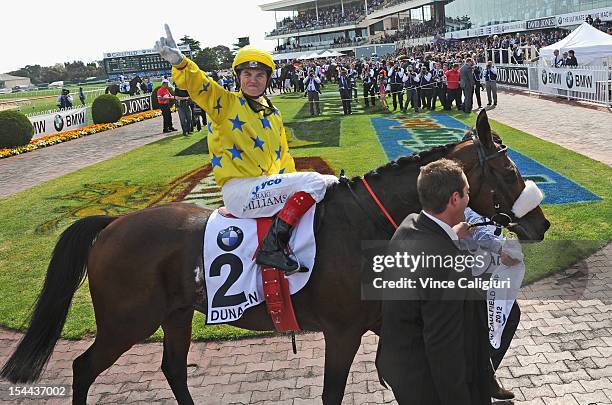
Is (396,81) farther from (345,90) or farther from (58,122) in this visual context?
(58,122)

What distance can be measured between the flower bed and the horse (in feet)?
58.6

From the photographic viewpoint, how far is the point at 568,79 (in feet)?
69.4

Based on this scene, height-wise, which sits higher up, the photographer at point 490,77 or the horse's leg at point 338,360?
the photographer at point 490,77

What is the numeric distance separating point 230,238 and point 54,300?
163 cm

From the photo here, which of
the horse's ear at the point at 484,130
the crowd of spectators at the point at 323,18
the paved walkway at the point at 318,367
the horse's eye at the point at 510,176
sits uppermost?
the crowd of spectators at the point at 323,18

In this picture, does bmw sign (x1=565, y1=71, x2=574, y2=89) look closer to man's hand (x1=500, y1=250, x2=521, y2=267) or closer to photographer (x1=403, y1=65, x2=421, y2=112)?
photographer (x1=403, y1=65, x2=421, y2=112)

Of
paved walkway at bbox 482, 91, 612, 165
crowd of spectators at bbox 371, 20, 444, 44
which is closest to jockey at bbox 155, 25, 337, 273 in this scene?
paved walkway at bbox 482, 91, 612, 165

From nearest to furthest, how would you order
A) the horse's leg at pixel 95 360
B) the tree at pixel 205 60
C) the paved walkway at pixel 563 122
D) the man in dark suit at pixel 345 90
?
the horse's leg at pixel 95 360
the paved walkway at pixel 563 122
the man in dark suit at pixel 345 90
the tree at pixel 205 60

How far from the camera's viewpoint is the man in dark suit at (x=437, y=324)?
226 centimetres

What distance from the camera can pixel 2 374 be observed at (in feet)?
13.5

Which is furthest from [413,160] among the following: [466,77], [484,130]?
[466,77]

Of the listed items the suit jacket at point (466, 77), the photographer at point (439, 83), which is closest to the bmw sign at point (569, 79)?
the suit jacket at point (466, 77)

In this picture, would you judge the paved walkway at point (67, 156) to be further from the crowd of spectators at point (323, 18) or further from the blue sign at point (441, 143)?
the crowd of spectators at point (323, 18)

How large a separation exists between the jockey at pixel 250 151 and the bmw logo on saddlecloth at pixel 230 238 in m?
0.12
